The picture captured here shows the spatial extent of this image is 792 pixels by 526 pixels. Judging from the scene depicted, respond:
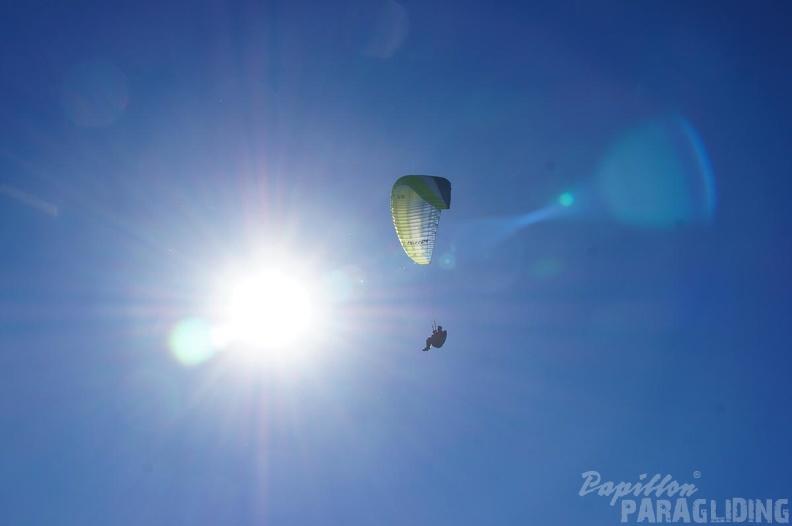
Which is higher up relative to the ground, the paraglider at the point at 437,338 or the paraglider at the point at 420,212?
the paraglider at the point at 420,212

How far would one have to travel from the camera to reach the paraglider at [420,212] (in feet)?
115

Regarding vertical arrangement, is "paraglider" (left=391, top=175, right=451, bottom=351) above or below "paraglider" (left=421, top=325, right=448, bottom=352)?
above

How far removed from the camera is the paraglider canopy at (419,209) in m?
35.2

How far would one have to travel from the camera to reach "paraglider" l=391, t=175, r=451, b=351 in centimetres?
3519

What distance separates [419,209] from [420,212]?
0.32 metres

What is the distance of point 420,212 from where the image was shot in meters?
37.0

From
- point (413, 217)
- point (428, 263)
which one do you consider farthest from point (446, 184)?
point (428, 263)

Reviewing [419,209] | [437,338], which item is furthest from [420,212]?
[437,338]

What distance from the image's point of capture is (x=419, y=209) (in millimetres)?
36719

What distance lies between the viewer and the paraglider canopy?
3516 centimetres

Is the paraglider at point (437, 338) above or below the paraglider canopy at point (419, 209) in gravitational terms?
below

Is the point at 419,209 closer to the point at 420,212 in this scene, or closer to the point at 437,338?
the point at 420,212

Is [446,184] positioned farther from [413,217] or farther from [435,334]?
[435,334]

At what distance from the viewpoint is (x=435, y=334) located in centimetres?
4009
